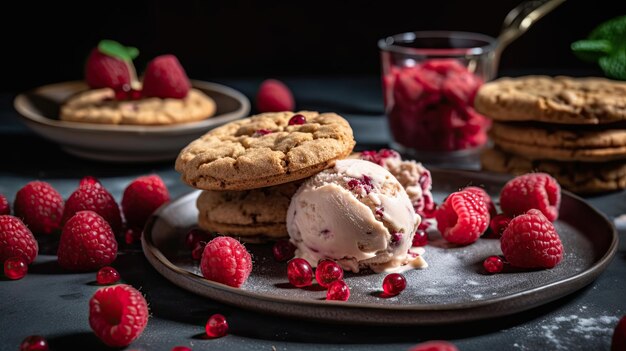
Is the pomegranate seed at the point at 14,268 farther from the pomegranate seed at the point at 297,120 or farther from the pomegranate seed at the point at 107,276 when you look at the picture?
the pomegranate seed at the point at 297,120

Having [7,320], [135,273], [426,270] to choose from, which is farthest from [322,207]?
[7,320]

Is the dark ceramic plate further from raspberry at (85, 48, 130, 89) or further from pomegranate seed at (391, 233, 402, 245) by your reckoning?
raspberry at (85, 48, 130, 89)

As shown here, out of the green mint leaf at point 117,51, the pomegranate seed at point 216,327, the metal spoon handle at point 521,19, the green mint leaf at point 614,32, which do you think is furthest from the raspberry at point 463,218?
the green mint leaf at point 117,51

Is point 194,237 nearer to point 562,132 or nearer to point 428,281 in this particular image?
point 428,281

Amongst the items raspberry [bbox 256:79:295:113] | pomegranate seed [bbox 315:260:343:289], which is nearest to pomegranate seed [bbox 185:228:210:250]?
pomegranate seed [bbox 315:260:343:289]

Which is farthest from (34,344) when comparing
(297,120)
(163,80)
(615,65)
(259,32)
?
(259,32)
